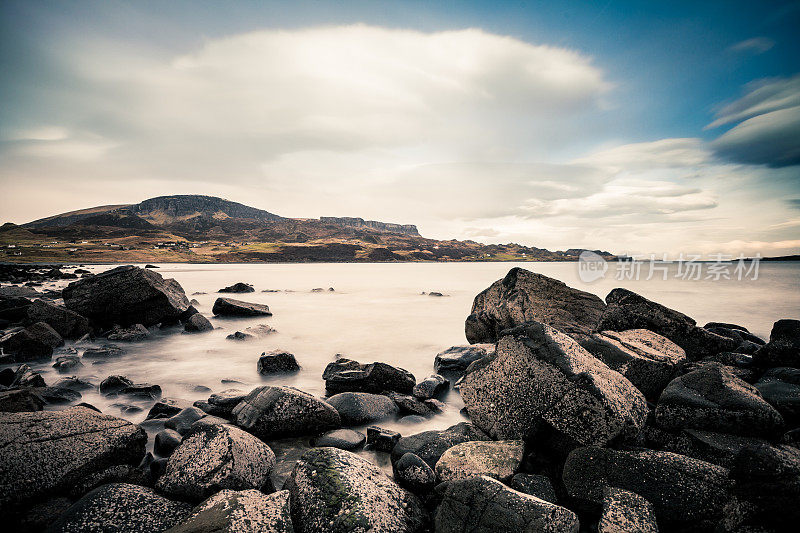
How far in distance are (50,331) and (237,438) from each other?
36.0ft

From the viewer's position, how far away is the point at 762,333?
61.0ft

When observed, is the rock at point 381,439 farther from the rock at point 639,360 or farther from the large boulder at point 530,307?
the large boulder at point 530,307

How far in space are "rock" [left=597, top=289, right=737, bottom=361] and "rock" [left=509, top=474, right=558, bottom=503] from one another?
230 inches

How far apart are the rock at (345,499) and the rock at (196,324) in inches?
497

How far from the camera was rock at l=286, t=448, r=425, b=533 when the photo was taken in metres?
3.45

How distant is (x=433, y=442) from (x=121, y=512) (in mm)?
3658

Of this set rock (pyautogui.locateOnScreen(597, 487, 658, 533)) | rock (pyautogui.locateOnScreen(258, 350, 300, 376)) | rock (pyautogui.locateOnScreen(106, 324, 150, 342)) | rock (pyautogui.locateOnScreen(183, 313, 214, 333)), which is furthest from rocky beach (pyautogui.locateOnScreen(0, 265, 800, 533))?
rock (pyautogui.locateOnScreen(183, 313, 214, 333))

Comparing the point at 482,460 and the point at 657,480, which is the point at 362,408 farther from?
the point at 657,480

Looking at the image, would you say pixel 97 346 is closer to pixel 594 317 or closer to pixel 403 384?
pixel 403 384

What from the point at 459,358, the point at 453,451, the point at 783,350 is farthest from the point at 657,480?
the point at 783,350

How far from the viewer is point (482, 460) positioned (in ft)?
14.5

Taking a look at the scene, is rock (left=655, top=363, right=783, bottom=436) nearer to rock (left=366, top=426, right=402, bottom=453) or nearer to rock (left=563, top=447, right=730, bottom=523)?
rock (left=563, top=447, right=730, bottom=523)

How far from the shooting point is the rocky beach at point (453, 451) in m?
3.47

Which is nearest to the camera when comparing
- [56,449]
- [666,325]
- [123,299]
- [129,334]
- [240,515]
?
[240,515]
